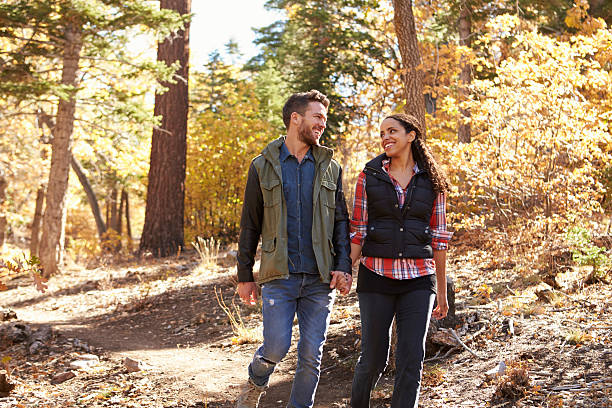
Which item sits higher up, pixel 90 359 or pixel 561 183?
pixel 561 183

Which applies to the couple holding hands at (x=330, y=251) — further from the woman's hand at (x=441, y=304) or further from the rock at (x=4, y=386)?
the rock at (x=4, y=386)

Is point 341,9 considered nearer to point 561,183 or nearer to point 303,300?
point 561,183

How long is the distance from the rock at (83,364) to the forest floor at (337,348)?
0.01m

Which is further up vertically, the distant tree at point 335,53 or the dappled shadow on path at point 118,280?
the distant tree at point 335,53

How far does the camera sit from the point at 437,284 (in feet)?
12.1

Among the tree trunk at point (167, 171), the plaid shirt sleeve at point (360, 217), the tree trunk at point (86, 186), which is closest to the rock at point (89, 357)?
the plaid shirt sleeve at point (360, 217)

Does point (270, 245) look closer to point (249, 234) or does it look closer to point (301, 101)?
point (249, 234)

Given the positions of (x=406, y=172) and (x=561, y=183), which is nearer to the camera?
(x=406, y=172)

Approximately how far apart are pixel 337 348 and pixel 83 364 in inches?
99.1

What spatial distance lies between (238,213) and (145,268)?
3436 millimetres

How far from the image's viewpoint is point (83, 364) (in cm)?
597

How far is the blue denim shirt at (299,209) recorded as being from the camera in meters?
3.44

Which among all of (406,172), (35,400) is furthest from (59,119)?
(406,172)

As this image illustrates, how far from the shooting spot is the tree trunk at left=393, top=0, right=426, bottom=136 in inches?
215
